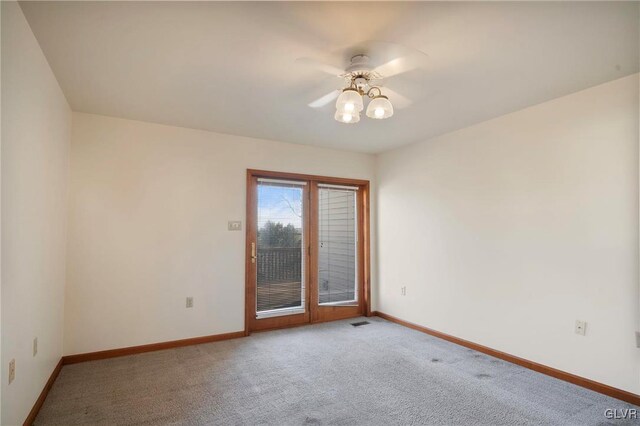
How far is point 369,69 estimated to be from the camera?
225 centimetres

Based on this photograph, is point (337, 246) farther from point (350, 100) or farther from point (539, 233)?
point (350, 100)

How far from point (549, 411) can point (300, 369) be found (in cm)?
192

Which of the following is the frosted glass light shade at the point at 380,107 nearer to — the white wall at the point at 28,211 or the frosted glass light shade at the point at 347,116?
the frosted glass light shade at the point at 347,116

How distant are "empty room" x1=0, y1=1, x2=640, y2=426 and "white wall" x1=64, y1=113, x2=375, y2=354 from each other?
0.02 metres

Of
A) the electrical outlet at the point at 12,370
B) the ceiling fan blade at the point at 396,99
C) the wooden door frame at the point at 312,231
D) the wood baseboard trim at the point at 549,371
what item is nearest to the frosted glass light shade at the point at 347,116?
the ceiling fan blade at the point at 396,99

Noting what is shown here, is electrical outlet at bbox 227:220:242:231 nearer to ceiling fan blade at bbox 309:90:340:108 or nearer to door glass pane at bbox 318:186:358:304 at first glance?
door glass pane at bbox 318:186:358:304

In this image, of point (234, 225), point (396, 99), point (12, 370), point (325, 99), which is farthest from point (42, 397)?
point (396, 99)

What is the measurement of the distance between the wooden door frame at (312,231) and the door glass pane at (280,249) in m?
0.10

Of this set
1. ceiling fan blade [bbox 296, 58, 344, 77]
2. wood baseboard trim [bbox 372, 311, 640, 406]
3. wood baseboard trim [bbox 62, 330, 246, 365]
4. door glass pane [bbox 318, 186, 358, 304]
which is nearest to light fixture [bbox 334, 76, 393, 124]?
ceiling fan blade [bbox 296, 58, 344, 77]

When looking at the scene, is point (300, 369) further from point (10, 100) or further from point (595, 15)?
point (595, 15)

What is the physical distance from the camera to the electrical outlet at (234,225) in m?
3.98

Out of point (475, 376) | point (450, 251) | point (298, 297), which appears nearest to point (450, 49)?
point (450, 251)

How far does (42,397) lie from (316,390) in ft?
6.61

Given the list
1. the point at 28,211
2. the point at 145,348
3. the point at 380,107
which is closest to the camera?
the point at 28,211
